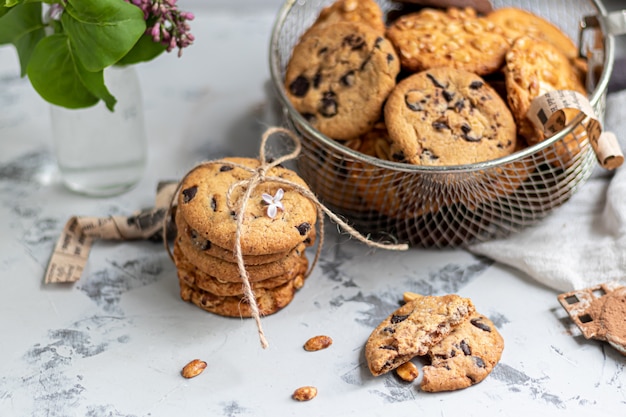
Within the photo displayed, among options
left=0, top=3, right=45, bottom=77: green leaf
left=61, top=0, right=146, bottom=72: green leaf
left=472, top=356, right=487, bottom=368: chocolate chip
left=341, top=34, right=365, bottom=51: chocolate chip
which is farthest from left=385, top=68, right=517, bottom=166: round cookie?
left=0, top=3, right=45, bottom=77: green leaf

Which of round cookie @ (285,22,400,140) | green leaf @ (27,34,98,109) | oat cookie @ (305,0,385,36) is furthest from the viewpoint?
oat cookie @ (305,0,385,36)

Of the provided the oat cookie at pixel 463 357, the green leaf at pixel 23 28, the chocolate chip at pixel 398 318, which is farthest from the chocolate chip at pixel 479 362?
the green leaf at pixel 23 28

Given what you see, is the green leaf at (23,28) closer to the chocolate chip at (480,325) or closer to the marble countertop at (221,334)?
the marble countertop at (221,334)

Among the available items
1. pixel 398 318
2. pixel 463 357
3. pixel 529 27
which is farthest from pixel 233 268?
pixel 529 27

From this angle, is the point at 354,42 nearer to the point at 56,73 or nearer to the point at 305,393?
the point at 56,73

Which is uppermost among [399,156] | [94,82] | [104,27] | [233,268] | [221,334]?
[104,27]

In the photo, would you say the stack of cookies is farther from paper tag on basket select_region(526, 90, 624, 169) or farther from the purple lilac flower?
paper tag on basket select_region(526, 90, 624, 169)
